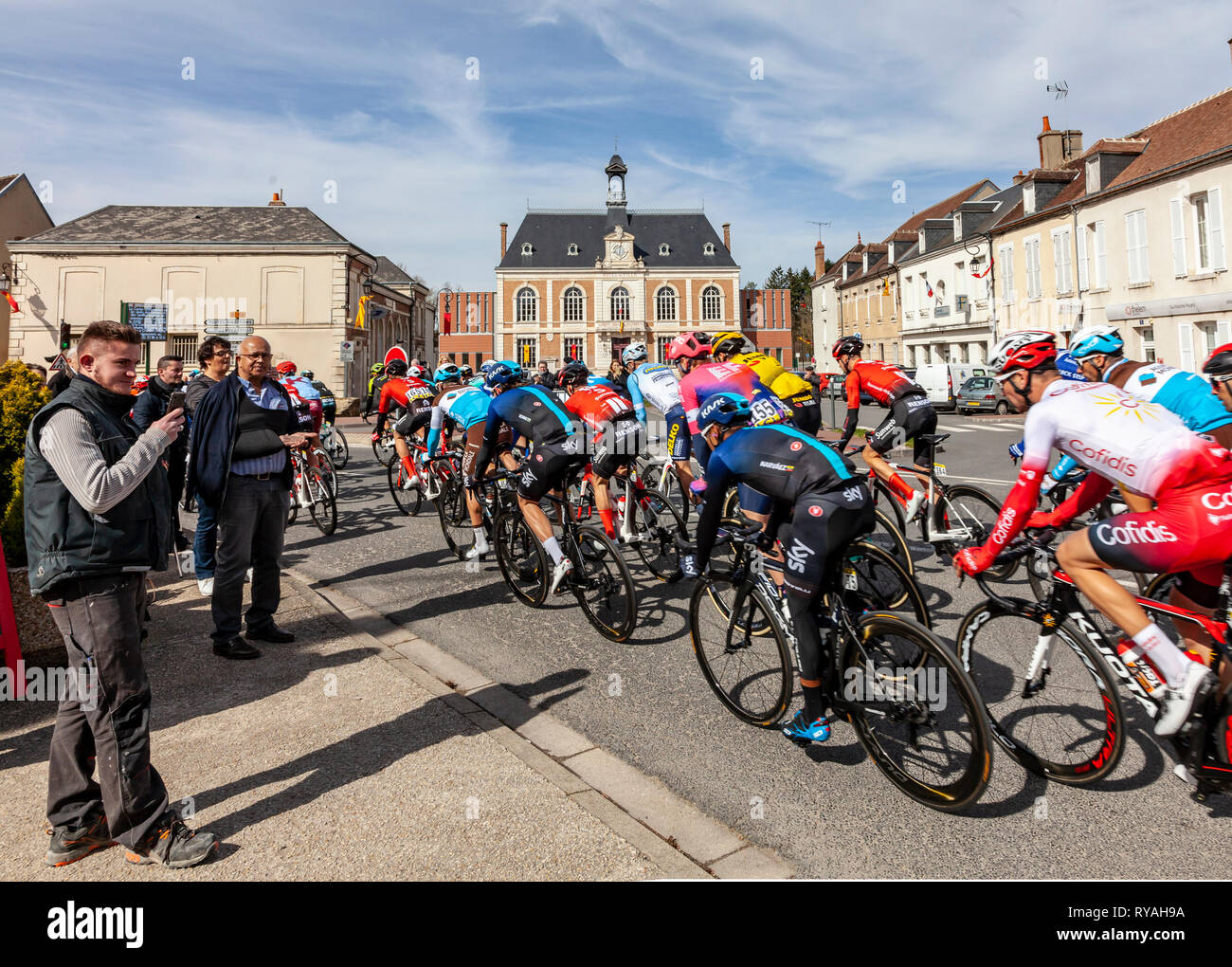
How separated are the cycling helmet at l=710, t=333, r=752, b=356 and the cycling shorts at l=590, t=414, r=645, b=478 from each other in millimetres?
1169

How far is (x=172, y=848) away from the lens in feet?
10.1

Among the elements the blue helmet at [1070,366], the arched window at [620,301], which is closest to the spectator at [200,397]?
the blue helmet at [1070,366]

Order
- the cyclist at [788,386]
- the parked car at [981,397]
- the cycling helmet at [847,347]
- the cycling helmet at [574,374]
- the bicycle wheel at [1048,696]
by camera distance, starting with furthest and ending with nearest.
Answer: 1. the parked car at [981,397]
2. the cycling helmet at [574,374]
3. the cycling helmet at [847,347]
4. the cyclist at [788,386]
5. the bicycle wheel at [1048,696]

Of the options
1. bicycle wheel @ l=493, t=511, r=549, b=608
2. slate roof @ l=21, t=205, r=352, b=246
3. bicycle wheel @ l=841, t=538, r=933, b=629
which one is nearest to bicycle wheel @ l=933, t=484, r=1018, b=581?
bicycle wheel @ l=841, t=538, r=933, b=629

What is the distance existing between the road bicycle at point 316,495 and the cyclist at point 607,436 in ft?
13.2

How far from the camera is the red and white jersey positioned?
10.3ft

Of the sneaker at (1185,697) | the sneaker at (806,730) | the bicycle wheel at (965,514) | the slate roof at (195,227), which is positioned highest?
the slate roof at (195,227)

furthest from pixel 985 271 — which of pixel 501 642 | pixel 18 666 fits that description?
pixel 18 666

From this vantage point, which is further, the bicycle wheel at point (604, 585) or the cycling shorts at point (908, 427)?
the cycling shorts at point (908, 427)

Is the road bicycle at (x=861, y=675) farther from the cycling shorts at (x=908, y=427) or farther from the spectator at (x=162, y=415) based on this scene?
the spectator at (x=162, y=415)

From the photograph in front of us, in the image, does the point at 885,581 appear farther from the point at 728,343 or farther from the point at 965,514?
the point at 965,514

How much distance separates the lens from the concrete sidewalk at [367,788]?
3.02m

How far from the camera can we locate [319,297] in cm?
4078

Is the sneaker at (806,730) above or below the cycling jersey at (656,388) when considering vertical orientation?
below
